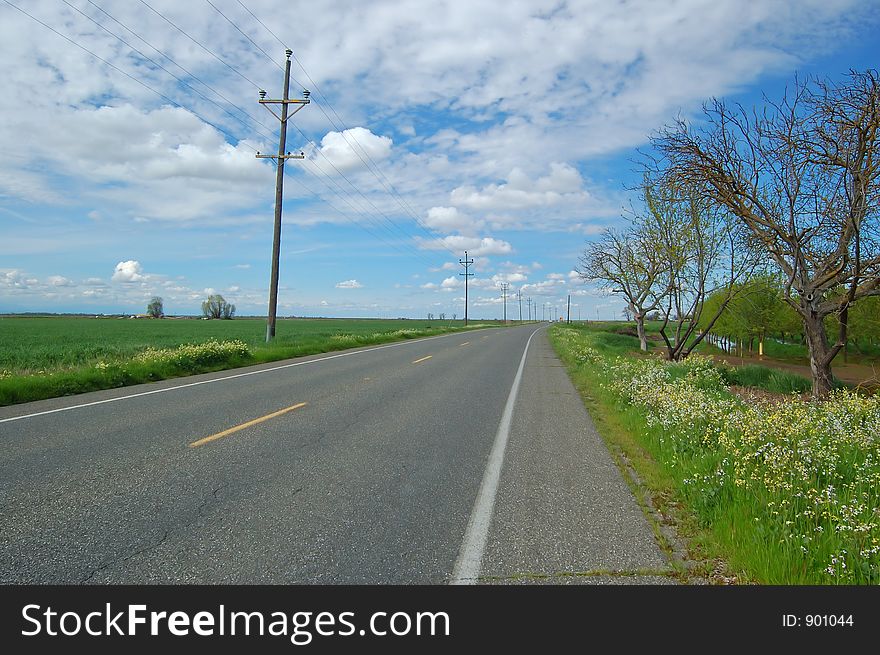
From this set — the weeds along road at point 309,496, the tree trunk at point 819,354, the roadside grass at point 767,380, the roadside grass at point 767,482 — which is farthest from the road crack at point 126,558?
the roadside grass at point 767,380

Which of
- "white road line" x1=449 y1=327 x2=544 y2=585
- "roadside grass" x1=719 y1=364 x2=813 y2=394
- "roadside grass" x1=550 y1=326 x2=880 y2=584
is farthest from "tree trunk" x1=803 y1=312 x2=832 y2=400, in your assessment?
"white road line" x1=449 y1=327 x2=544 y2=585

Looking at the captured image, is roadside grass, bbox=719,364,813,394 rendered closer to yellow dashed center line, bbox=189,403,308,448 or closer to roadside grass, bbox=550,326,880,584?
roadside grass, bbox=550,326,880,584

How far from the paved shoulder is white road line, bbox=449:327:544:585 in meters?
0.07

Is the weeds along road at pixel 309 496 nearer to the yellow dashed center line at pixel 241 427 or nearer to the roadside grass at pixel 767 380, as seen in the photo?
the yellow dashed center line at pixel 241 427

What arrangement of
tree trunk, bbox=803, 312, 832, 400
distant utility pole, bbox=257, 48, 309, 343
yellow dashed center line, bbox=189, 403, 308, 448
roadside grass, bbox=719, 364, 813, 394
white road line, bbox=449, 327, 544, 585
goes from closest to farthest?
1. white road line, bbox=449, 327, 544, 585
2. yellow dashed center line, bbox=189, 403, 308, 448
3. tree trunk, bbox=803, 312, 832, 400
4. roadside grass, bbox=719, 364, 813, 394
5. distant utility pole, bbox=257, 48, 309, 343

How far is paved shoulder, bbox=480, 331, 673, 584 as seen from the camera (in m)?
3.63

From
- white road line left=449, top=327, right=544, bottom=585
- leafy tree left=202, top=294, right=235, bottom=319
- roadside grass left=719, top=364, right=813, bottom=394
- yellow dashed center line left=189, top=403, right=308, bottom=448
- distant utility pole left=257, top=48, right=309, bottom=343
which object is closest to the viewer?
white road line left=449, top=327, right=544, bottom=585

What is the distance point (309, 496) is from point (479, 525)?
1.68 metres

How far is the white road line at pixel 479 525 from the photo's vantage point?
358 cm

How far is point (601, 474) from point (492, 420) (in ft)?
10.8

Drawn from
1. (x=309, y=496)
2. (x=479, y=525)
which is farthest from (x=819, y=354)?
(x=309, y=496)

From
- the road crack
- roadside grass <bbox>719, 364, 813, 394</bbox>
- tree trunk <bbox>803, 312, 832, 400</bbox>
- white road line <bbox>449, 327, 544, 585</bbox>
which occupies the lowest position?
the road crack

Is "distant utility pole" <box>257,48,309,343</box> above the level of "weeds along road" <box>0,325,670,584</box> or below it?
above

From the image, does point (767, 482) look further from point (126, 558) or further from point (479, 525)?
point (126, 558)
